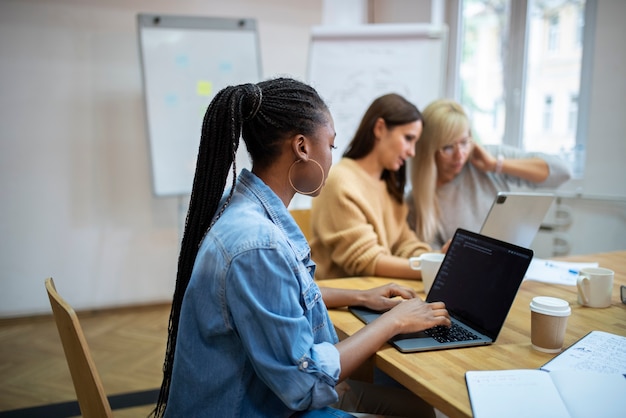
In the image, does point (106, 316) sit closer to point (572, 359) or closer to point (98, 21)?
point (98, 21)

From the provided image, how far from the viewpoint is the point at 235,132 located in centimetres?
92

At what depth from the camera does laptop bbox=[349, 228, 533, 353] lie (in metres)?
1.01

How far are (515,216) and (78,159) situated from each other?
2.58 m

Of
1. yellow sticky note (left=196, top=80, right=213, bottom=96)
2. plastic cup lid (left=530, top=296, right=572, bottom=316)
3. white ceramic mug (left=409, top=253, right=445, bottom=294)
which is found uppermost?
yellow sticky note (left=196, top=80, right=213, bottom=96)

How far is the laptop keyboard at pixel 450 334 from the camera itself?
3.34 ft

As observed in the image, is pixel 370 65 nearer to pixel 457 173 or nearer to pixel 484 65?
pixel 484 65

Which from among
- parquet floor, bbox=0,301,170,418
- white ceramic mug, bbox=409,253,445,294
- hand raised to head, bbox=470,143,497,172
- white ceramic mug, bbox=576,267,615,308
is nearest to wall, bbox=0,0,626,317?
parquet floor, bbox=0,301,170,418

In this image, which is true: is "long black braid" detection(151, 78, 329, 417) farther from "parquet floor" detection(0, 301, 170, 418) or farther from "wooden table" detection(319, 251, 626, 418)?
"parquet floor" detection(0, 301, 170, 418)

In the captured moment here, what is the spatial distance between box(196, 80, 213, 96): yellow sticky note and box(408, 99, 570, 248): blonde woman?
144 cm

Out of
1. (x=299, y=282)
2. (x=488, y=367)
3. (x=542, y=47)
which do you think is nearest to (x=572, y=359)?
(x=488, y=367)

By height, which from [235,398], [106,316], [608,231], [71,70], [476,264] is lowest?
[106,316]

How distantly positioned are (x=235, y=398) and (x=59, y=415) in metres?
1.51

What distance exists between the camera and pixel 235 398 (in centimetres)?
83

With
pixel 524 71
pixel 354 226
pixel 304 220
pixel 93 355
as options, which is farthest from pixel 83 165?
pixel 524 71
